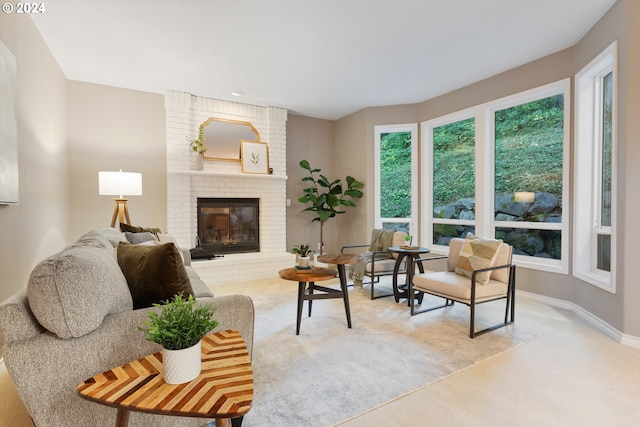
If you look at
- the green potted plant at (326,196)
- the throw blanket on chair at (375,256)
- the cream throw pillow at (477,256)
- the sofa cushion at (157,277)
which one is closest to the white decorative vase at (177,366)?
the sofa cushion at (157,277)

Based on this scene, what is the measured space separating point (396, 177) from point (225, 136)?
9.48 ft

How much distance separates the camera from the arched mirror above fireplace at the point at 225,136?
4840 millimetres

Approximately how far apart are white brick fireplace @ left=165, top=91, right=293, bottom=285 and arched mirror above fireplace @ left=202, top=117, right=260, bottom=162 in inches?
3.0

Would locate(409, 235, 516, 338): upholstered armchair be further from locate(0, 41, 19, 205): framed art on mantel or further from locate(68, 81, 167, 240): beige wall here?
locate(68, 81, 167, 240): beige wall

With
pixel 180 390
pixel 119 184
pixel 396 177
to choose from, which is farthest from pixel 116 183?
pixel 396 177

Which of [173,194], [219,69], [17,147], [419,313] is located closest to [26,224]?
[17,147]

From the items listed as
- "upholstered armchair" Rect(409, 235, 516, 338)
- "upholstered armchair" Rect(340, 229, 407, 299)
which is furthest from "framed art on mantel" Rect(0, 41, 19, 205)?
"upholstered armchair" Rect(409, 235, 516, 338)

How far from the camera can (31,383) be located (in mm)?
1144

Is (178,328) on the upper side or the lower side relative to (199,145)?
lower

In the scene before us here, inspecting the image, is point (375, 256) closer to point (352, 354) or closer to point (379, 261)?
point (379, 261)

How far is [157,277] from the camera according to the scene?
1568 millimetres

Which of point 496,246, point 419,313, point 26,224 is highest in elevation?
point 26,224

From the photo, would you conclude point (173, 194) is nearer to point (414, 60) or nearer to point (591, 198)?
point (414, 60)

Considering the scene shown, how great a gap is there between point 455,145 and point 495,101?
2.64 ft
